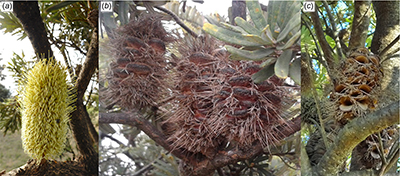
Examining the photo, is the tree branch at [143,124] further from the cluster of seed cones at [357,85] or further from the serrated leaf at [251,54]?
the cluster of seed cones at [357,85]

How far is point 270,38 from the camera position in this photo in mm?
696

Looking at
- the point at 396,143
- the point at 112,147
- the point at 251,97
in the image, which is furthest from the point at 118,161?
the point at 396,143

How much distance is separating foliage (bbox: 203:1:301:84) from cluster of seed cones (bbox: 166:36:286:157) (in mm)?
52

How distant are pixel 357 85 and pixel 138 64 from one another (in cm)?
55

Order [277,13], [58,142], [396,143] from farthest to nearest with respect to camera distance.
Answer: [58,142] < [396,143] < [277,13]

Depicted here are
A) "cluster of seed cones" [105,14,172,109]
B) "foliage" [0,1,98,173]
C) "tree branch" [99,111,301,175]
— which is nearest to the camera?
"tree branch" [99,111,301,175]

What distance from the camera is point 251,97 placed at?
76 cm

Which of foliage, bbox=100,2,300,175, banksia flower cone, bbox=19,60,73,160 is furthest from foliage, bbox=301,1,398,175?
banksia flower cone, bbox=19,60,73,160

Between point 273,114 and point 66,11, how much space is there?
104 centimetres

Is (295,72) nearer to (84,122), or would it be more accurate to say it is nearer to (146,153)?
(146,153)

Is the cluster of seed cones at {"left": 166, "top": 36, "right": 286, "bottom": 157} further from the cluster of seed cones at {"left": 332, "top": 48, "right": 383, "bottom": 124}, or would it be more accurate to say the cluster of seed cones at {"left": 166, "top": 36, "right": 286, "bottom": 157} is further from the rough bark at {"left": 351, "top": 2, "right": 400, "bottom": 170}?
the rough bark at {"left": 351, "top": 2, "right": 400, "bottom": 170}

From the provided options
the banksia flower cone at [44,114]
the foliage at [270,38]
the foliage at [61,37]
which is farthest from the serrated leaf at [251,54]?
the foliage at [61,37]

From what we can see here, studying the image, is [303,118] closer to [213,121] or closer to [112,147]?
[213,121]

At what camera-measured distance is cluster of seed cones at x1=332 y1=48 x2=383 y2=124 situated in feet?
2.67
